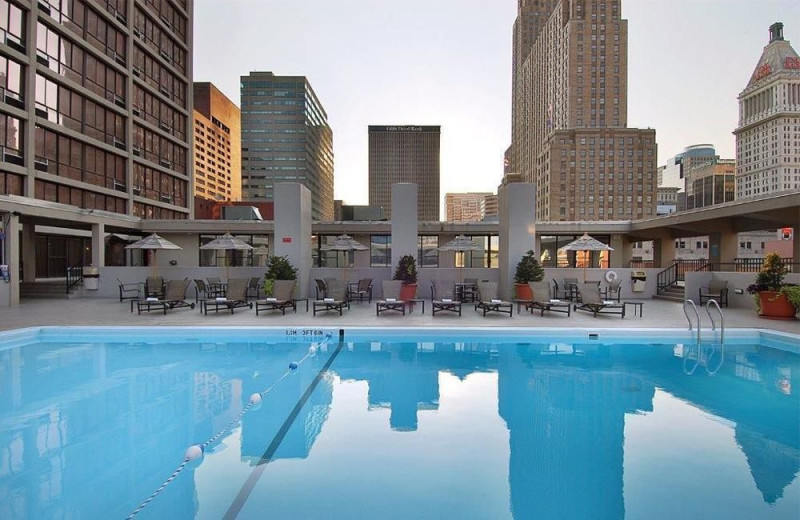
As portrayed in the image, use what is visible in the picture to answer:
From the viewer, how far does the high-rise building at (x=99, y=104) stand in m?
18.7

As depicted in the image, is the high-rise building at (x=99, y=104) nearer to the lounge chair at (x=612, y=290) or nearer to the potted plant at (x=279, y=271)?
the potted plant at (x=279, y=271)

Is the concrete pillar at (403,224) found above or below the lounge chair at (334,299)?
above

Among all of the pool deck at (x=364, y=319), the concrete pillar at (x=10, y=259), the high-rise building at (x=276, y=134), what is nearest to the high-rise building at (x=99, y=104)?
the concrete pillar at (x=10, y=259)

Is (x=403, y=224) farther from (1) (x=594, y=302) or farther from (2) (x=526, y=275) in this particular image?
(1) (x=594, y=302)

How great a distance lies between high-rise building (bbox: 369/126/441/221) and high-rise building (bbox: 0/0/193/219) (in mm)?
124544

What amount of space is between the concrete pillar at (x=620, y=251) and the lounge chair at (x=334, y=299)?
1591cm

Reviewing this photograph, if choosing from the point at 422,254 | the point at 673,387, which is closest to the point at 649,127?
the point at 422,254

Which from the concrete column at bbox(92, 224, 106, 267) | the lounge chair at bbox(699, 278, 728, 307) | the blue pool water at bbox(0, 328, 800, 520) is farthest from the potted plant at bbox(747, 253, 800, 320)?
the concrete column at bbox(92, 224, 106, 267)

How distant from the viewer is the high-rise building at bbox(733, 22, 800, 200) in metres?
129

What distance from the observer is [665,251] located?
70.8 ft

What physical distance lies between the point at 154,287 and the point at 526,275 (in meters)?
13.2

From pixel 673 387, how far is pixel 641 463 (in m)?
2.95

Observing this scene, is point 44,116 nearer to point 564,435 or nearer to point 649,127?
point 564,435

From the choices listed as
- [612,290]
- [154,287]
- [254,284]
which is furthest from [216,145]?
[612,290]
